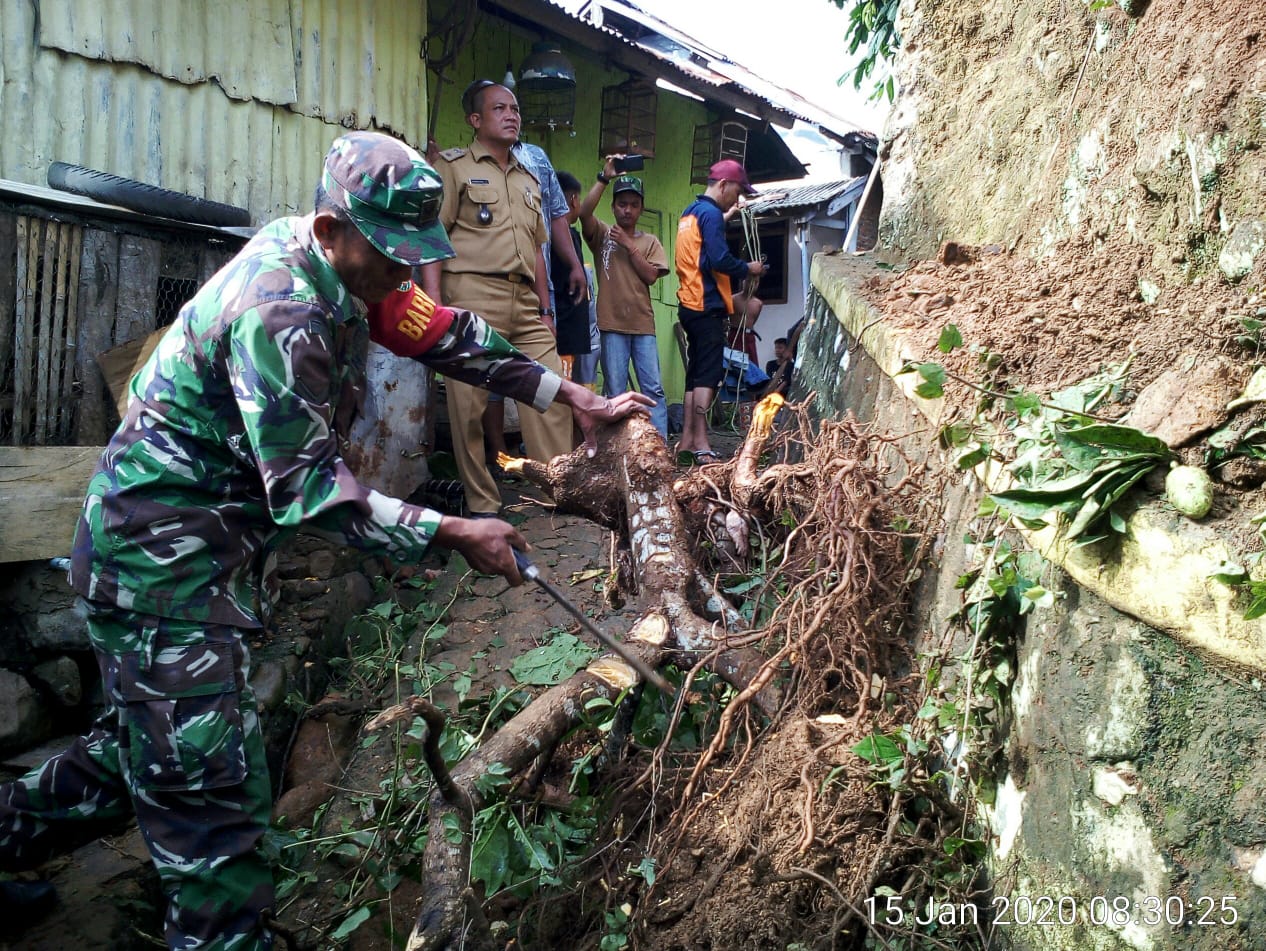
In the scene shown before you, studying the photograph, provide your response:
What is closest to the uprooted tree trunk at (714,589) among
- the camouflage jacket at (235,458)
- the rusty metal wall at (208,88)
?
the camouflage jacket at (235,458)

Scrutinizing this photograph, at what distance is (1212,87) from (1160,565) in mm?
1406

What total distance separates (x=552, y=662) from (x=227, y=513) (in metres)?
1.64

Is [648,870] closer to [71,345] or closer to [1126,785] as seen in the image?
[1126,785]

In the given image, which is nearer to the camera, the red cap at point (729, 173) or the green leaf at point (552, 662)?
the green leaf at point (552, 662)

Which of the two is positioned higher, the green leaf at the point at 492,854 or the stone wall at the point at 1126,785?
the stone wall at the point at 1126,785

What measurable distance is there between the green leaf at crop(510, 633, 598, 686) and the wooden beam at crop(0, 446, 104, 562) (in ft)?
5.72

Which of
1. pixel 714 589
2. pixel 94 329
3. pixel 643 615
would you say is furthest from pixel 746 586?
pixel 94 329

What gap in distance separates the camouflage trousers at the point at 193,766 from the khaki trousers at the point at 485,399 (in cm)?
254

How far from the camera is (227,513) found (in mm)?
2369

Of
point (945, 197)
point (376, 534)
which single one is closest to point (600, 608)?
point (376, 534)

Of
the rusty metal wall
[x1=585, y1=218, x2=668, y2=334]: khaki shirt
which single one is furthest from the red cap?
the rusty metal wall

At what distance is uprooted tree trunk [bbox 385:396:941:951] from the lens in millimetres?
2410

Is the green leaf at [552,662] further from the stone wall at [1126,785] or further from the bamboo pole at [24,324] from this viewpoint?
the bamboo pole at [24,324]

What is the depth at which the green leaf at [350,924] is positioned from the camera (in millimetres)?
2605
